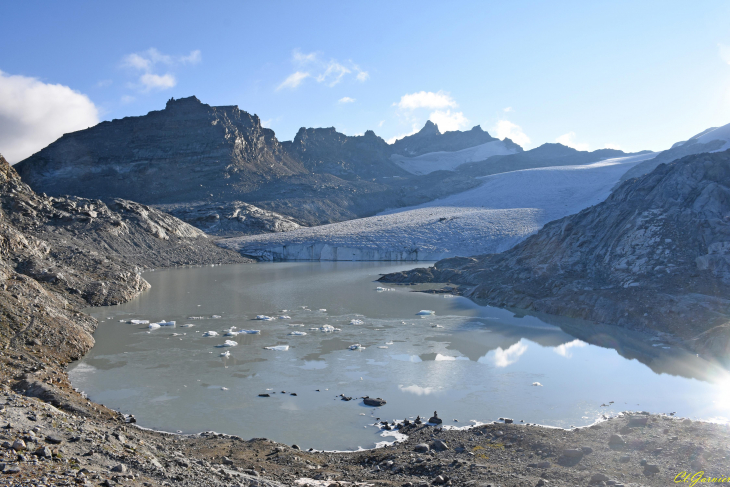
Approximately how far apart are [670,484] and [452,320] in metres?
14.2

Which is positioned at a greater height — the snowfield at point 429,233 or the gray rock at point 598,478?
the snowfield at point 429,233

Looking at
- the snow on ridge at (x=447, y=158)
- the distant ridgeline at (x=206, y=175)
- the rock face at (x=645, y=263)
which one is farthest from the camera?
the snow on ridge at (x=447, y=158)

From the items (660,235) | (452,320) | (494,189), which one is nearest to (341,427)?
(452,320)

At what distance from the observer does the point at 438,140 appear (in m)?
183

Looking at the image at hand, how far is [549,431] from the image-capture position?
8594 millimetres

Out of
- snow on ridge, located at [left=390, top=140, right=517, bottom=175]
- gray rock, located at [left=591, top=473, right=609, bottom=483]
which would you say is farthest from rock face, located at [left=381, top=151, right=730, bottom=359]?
snow on ridge, located at [left=390, top=140, right=517, bottom=175]

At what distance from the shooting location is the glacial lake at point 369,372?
31.7 ft

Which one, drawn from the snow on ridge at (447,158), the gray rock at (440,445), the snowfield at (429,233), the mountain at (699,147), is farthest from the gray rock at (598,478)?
the snow on ridge at (447,158)

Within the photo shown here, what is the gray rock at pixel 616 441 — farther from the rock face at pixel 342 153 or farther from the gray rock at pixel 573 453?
the rock face at pixel 342 153

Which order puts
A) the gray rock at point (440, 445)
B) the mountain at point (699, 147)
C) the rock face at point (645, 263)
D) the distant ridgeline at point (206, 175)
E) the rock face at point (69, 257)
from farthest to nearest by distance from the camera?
1. the distant ridgeline at point (206, 175)
2. the mountain at point (699, 147)
3. the rock face at point (645, 263)
4. the rock face at point (69, 257)
5. the gray rock at point (440, 445)

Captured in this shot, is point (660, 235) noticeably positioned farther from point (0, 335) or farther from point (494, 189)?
point (494, 189)

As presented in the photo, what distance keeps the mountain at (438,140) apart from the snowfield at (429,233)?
354 feet

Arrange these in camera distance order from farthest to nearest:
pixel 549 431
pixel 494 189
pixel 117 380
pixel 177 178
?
pixel 177 178 → pixel 494 189 → pixel 117 380 → pixel 549 431

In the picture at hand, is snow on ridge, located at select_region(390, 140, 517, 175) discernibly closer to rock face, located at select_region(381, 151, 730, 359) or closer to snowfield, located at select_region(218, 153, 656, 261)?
snowfield, located at select_region(218, 153, 656, 261)
